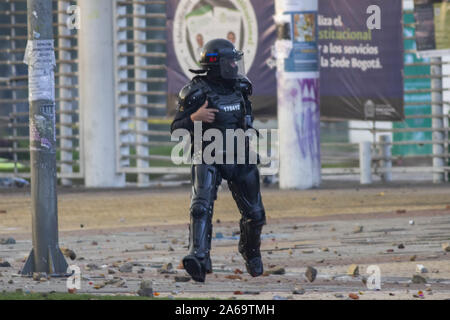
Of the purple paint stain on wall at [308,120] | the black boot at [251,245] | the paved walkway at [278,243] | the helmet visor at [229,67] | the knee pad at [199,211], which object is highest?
the helmet visor at [229,67]

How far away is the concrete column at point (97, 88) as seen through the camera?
21.2 meters

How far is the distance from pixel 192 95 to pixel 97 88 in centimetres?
1178

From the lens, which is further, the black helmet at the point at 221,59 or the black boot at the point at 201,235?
the black helmet at the point at 221,59

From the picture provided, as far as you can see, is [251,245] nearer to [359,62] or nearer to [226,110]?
[226,110]

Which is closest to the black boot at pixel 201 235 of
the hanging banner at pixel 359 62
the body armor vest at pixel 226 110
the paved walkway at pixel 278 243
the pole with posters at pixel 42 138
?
the paved walkway at pixel 278 243

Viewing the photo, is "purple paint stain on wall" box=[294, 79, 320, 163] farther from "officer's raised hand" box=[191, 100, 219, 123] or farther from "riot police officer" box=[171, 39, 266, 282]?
"officer's raised hand" box=[191, 100, 219, 123]

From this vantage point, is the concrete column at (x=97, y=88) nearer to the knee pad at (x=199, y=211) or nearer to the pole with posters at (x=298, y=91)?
the pole with posters at (x=298, y=91)

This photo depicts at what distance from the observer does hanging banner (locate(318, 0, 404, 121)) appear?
20734 millimetres

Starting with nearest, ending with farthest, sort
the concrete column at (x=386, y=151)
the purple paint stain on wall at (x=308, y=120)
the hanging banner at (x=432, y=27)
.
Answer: the purple paint stain on wall at (x=308, y=120) → the hanging banner at (x=432, y=27) → the concrete column at (x=386, y=151)

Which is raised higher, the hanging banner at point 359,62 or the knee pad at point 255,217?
the hanging banner at point 359,62

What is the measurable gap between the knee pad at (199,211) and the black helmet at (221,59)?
1143 mm

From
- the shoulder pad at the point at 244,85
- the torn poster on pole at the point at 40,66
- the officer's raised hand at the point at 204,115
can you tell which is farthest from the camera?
the torn poster on pole at the point at 40,66

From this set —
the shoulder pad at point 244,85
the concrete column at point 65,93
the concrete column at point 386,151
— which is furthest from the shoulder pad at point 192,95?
the concrete column at point 65,93

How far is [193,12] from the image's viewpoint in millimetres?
21219
